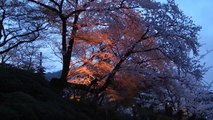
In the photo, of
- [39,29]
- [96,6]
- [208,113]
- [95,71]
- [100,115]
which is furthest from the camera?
[208,113]

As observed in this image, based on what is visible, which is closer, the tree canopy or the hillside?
the hillside

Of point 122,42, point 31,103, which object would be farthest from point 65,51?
point 31,103

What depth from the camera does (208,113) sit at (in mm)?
31938

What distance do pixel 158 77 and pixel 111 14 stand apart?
3449 mm

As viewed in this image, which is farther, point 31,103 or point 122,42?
point 122,42

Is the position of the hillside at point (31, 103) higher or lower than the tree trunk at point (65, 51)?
lower

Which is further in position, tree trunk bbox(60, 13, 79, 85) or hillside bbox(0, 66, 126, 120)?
tree trunk bbox(60, 13, 79, 85)

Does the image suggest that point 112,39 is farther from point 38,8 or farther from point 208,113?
point 208,113

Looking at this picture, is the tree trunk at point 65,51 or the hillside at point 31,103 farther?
the tree trunk at point 65,51

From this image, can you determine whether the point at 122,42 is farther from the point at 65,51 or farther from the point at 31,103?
the point at 31,103

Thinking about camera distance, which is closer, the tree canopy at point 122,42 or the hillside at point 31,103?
the hillside at point 31,103

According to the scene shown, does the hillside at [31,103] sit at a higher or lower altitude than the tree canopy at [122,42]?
lower

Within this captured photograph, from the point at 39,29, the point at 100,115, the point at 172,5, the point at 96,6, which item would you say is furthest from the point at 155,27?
the point at 39,29

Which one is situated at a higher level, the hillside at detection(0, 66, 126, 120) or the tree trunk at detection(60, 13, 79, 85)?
the tree trunk at detection(60, 13, 79, 85)
